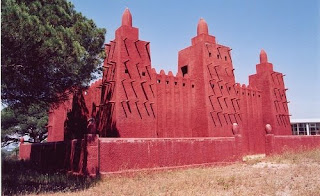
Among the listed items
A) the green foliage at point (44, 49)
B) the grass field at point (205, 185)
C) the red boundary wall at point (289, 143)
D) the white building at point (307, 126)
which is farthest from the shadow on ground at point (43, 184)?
the white building at point (307, 126)

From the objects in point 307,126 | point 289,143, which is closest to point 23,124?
point 289,143

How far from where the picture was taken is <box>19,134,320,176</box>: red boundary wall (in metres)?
13.3

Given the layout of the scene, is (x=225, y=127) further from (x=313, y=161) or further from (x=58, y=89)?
(x=58, y=89)

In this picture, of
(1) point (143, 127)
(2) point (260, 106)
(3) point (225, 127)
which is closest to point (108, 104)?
(1) point (143, 127)

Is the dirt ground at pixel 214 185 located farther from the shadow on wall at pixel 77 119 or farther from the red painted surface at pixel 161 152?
the shadow on wall at pixel 77 119

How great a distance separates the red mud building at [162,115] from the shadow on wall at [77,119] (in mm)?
82

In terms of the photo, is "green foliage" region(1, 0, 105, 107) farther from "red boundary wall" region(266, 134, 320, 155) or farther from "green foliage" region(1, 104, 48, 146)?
"green foliage" region(1, 104, 48, 146)

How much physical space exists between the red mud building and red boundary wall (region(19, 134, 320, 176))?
5cm

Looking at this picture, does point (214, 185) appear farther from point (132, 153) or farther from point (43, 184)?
point (43, 184)

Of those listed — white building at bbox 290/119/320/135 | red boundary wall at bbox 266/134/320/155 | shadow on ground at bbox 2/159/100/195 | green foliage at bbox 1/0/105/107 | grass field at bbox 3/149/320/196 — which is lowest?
shadow on ground at bbox 2/159/100/195

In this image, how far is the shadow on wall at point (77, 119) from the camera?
2152cm

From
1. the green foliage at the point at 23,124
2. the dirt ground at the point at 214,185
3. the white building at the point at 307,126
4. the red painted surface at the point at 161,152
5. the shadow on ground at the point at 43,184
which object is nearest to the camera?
the dirt ground at the point at 214,185

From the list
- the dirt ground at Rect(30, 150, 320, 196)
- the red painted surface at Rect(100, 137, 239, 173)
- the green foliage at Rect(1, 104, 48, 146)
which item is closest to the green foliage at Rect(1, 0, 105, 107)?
the red painted surface at Rect(100, 137, 239, 173)

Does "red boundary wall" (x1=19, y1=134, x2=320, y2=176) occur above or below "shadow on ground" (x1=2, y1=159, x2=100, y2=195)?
above
